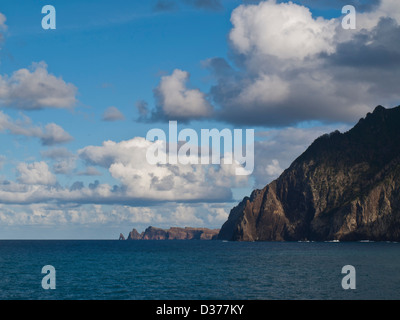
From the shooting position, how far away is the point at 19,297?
2889 inches

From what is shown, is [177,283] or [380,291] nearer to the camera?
[380,291]
